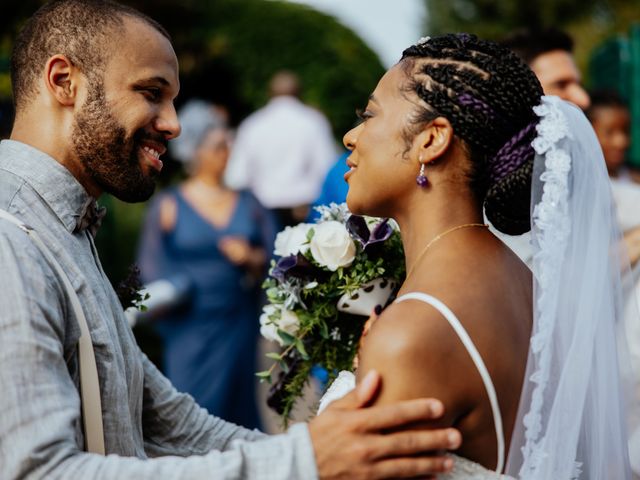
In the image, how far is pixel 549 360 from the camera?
2355 millimetres

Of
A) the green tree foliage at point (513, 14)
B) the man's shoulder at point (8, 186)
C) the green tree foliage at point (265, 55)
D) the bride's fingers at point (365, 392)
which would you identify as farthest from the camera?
the green tree foliage at point (513, 14)

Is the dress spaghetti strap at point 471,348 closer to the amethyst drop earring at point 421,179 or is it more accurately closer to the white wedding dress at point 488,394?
the white wedding dress at point 488,394

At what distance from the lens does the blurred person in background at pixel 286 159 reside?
367 inches

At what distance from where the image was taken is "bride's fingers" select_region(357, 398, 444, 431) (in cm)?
206

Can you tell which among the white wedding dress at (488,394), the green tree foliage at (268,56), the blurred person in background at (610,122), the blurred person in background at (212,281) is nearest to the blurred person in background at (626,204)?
the blurred person in background at (610,122)

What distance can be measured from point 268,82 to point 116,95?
987 centimetres

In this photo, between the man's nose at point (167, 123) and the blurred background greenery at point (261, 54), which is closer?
the man's nose at point (167, 123)

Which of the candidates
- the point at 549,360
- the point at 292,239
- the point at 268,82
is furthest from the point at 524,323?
the point at 268,82

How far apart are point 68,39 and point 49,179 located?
0.44 m

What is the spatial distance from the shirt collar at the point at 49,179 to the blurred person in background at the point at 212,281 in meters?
4.03

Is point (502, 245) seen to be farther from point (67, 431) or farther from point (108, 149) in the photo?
point (67, 431)

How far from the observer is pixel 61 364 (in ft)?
7.00

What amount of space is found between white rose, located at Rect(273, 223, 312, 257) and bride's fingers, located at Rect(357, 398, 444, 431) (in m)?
1.21

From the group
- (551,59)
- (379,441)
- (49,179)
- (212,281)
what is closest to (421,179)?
(379,441)
